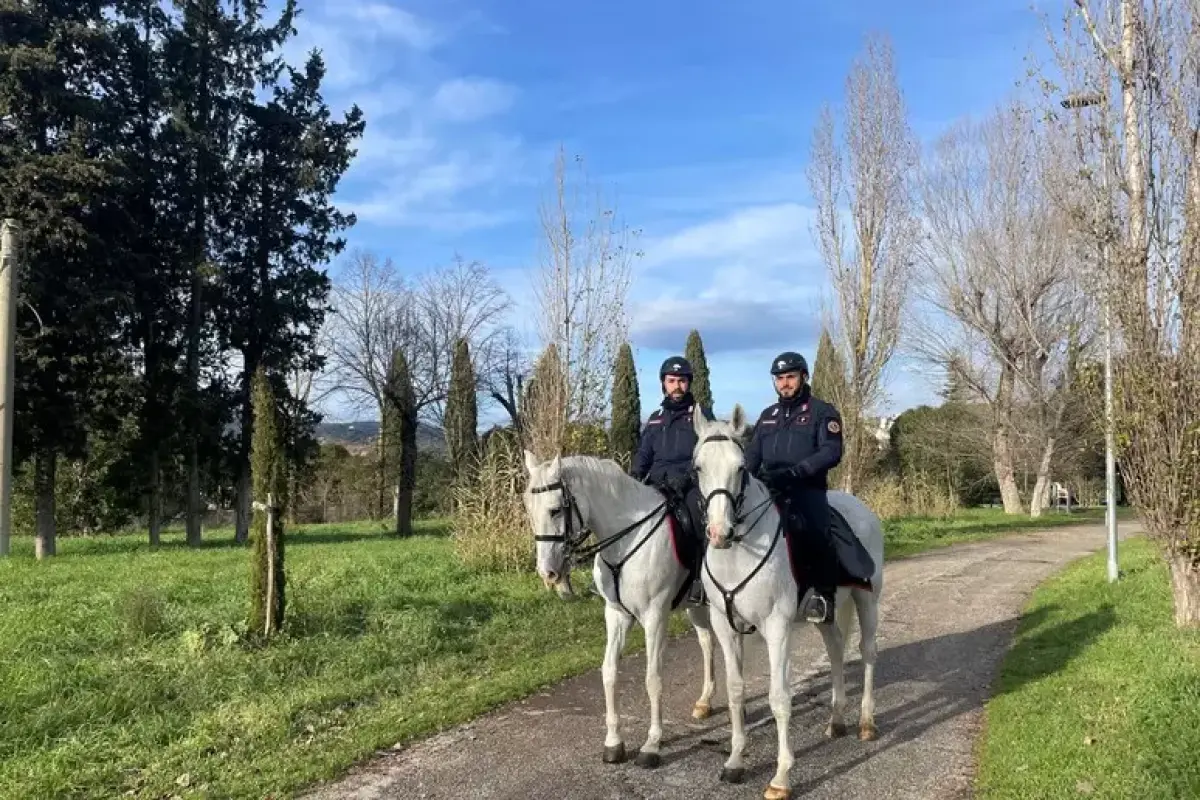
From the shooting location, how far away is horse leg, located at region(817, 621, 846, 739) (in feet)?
19.5

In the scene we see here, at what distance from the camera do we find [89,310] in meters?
19.6

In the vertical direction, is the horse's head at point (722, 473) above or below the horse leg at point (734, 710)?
above

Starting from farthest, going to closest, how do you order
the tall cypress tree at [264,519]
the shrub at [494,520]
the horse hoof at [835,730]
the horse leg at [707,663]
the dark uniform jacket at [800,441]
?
the shrub at [494,520] < the tall cypress tree at [264,519] < the horse leg at [707,663] < the horse hoof at [835,730] < the dark uniform jacket at [800,441]

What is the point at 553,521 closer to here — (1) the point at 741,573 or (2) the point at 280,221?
(1) the point at 741,573

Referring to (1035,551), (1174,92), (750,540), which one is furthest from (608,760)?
(1035,551)

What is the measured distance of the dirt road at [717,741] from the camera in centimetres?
498

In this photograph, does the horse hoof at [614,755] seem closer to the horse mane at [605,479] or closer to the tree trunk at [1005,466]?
the horse mane at [605,479]

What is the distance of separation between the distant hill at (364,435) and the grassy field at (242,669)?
24.5 m

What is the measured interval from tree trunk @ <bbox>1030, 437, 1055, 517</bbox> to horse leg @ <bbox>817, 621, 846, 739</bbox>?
30193 mm

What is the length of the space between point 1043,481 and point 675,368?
3173cm

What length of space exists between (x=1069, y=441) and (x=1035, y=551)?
665 inches

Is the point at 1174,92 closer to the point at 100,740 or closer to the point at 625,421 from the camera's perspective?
the point at 100,740

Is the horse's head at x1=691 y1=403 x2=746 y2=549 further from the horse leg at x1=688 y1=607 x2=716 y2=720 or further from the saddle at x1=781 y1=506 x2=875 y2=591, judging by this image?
the horse leg at x1=688 y1=607 x2=716 y2=720

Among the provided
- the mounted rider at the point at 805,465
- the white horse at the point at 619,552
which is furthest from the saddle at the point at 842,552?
the white horse at the point at 619,552
